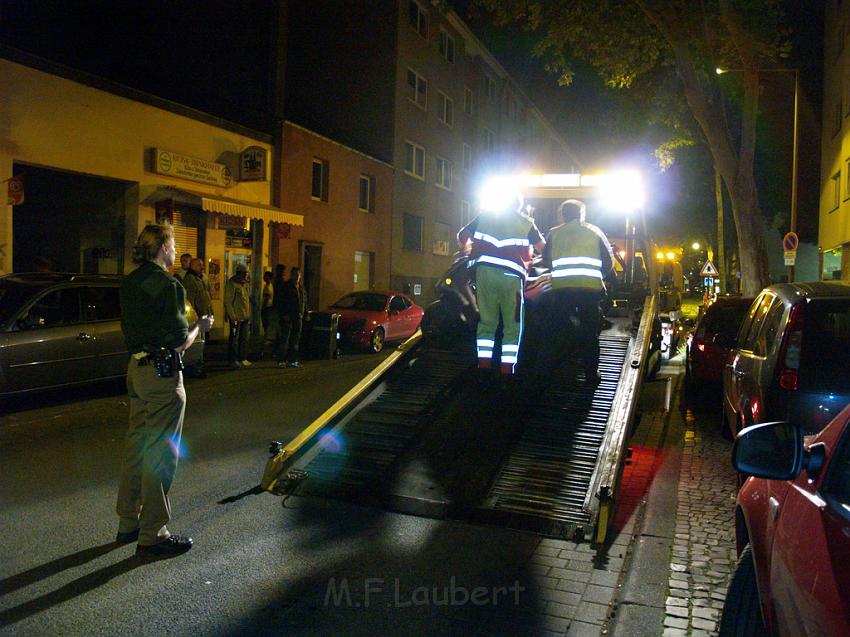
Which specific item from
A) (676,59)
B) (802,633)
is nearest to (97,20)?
(676,59)

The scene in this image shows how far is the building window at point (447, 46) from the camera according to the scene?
111 feet

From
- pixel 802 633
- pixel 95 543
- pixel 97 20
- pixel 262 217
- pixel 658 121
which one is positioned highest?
pixel 97 20

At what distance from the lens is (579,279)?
25.1 feet

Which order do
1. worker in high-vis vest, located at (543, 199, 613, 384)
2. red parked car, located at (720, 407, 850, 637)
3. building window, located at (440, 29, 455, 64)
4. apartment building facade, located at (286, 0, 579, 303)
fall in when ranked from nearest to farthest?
red parked car, located at (720, 407, 850, 637), worker in high-vis vest, located at (543, 199, 613, 384), apartment building facade, located at (286, 0, 579, 303), building window, located at (440, 29, 455, 64)

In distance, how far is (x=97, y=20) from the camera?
18.2 m

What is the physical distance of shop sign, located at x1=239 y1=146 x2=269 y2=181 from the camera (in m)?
19.5

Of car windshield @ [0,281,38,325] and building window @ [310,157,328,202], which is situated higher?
building window @ [310,157,328,202]

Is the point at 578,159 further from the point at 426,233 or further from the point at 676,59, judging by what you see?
the point at 676,59

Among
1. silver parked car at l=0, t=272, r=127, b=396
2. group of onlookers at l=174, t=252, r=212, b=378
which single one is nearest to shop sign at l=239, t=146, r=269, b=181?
group of onlookers at l=174, t=252, r=212, b=378

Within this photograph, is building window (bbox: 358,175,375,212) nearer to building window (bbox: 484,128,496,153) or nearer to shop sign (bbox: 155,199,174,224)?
shop sign (bbox: 155,199,174,224)

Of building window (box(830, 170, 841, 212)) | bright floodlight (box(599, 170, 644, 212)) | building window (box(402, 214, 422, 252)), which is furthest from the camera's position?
building window (box(402, 214, 422, 252))

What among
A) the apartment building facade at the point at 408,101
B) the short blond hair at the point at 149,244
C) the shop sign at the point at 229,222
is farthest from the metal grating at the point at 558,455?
the apartment building facade at the point at 408,101

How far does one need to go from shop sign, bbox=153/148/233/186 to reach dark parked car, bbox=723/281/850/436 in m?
14.2

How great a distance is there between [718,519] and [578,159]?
2251 inches
